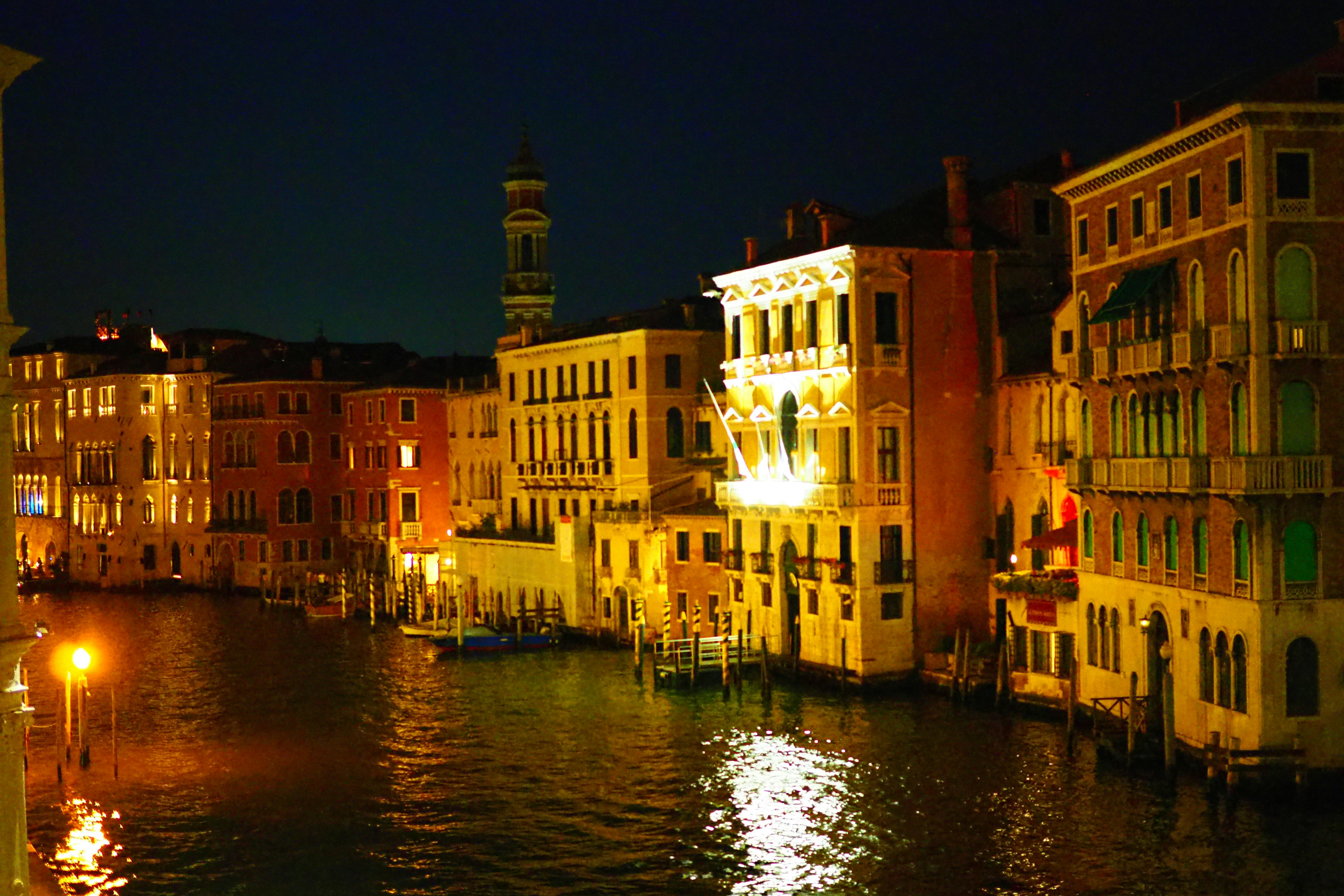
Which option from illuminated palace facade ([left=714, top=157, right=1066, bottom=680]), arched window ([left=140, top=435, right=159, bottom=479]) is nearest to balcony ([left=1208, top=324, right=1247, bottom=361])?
illuminated palace facade ([left=714, top=157, right=1066, bottom=680])

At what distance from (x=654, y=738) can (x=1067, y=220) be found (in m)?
16.3

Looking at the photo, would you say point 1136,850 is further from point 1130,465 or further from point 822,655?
point 822,655

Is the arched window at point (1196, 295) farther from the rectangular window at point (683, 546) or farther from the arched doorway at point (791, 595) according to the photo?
the rectangular window at point (683, 546)

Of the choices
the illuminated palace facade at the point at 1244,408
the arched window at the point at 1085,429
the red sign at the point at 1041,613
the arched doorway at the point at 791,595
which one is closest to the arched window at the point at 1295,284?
the illuminated palace facade at the point at 1244,408

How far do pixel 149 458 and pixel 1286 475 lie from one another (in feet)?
214

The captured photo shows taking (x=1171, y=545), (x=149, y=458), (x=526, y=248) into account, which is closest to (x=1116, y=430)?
(x=1171, y=545)

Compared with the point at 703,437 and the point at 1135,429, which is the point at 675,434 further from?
the point at 1135,429

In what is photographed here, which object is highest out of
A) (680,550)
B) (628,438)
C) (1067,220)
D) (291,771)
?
(1067,220)

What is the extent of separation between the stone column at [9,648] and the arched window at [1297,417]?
1791cm

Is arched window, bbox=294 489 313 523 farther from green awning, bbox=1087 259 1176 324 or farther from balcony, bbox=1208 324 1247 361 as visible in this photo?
balcony, bbox=1208 324 1247 361

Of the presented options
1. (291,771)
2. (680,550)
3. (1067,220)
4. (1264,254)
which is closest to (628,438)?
(680,550)

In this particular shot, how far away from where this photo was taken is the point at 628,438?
165ft

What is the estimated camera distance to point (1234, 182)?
2489 cm

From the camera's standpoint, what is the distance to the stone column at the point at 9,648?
14.5 meters
